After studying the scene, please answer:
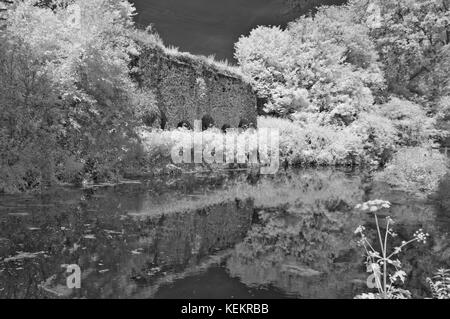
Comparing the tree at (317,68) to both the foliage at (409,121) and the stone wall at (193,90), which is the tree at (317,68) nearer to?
the foliage at (409,121)

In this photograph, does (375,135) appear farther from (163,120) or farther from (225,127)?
(163,120)

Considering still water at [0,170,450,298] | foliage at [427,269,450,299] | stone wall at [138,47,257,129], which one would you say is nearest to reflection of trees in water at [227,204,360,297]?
still water at [0,170,450,298]

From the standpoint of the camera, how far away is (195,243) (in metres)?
8.48

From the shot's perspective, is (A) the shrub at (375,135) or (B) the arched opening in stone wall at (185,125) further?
(A) the shrub at (375,135)

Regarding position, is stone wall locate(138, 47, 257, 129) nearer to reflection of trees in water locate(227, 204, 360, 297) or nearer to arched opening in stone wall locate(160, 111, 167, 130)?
arched opening in stone wall locate(160, 111, 167, 130)

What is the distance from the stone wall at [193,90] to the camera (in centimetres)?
2086

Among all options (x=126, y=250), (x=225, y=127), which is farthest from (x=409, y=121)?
(x=126, y=250)

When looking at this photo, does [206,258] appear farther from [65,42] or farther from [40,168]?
[65,42]

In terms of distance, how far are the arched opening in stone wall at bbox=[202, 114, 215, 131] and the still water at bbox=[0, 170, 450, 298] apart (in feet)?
36.4

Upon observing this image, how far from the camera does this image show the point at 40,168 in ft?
40.7

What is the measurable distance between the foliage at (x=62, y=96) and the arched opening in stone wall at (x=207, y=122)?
8.54 meters

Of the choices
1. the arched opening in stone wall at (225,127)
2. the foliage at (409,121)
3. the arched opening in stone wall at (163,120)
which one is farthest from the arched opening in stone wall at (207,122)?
the foliage at (409,121)

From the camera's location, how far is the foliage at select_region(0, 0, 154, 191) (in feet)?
39.5
